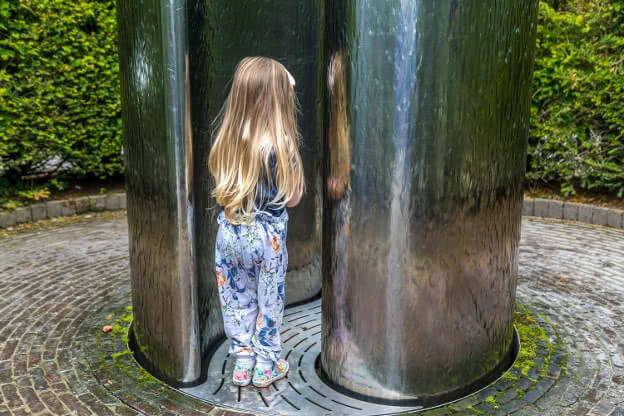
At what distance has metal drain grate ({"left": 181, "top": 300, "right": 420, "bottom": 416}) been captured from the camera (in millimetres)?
3389

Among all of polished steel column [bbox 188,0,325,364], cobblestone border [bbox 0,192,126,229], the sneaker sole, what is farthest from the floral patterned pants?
cobblestone border [bbox 0,192,126,229]

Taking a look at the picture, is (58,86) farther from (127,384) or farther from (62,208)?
(127,384)

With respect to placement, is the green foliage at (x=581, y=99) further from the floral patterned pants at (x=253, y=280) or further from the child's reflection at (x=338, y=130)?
the floral patterned pants at (x=253, y=280)

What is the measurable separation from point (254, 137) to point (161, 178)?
66 centimetres

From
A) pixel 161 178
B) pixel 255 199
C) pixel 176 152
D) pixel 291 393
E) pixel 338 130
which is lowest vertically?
pixel 291 393

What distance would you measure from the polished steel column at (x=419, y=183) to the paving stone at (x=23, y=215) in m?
5.90

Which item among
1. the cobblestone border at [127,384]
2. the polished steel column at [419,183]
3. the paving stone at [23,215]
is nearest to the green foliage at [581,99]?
the polished steel column at [419,183]

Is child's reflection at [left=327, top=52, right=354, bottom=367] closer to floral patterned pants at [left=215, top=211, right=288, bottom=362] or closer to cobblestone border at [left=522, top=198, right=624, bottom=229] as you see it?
floral patterned pants at [left=215, top=211, right=288, bottom=362]

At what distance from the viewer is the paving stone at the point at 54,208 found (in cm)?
815

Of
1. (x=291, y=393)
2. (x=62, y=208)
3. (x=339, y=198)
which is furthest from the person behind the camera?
(x=62, y=208)

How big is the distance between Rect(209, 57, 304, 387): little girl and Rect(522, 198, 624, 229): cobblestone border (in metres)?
5.78

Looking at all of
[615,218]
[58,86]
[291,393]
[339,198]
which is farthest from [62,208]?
[615,218]

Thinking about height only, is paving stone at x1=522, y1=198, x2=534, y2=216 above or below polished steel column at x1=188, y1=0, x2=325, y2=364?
below

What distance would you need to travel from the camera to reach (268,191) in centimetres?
335
